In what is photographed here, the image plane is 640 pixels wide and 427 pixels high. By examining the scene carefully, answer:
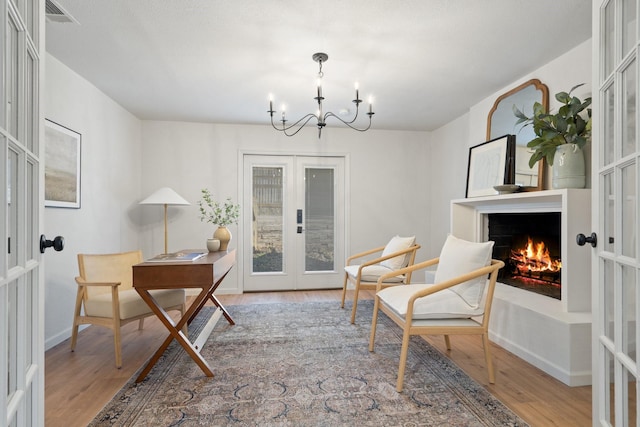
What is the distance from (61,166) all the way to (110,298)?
1.29 m

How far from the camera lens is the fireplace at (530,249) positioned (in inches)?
115

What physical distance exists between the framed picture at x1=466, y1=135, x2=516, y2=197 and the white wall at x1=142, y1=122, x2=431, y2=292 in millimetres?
1327

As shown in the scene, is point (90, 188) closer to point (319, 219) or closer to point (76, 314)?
point (76, 314)

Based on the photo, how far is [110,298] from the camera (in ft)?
8.02

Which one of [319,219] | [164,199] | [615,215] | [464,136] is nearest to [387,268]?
[319,219]

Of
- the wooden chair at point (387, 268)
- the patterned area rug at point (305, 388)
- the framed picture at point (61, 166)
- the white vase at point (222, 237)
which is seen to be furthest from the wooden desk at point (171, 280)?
the wooden chair at point (387, 268)

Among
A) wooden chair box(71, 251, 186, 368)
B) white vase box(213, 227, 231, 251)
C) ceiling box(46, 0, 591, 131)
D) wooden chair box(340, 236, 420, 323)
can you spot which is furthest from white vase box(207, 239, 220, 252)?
ceiling box(46, 0, 591, 131)

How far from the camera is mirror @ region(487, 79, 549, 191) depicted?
2900mm

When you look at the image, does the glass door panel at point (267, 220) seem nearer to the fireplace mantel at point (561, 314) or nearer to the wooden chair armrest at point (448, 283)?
the fireplace mantel at point (561, 314)

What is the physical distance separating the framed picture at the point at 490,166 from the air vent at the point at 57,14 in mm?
3511

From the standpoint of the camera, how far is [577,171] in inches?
95.0

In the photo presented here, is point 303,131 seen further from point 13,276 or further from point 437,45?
point 13,276

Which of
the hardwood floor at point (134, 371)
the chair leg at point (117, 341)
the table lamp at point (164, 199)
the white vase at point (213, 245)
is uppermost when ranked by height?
the table lamp at point (164, 199)

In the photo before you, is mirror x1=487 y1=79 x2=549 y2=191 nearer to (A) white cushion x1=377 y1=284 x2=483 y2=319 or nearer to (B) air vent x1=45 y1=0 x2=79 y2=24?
(A) white cushion x1=377 y1=284 x2=483 y2=319
